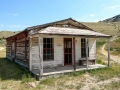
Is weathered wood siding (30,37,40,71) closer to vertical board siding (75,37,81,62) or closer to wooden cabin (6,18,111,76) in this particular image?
wooden cabin (6,18,111,76)

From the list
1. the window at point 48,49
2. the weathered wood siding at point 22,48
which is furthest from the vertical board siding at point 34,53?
the weathered wood siding at point 22,48

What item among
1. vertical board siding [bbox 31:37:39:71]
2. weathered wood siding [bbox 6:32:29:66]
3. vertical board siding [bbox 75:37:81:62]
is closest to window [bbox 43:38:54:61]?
vertical board siding [bbox 31:37:39:71]

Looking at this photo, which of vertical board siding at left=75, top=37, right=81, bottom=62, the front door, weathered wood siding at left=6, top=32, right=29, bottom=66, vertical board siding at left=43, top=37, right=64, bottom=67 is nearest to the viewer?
vertical board siding at left=43, top=37, right=64, bottom=67

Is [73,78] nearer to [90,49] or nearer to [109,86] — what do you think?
[109,86]

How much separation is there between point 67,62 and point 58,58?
1.19 m

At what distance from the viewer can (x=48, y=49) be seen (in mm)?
11523

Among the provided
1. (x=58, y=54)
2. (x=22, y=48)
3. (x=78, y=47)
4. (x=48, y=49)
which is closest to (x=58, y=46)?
(x=58, y=54)

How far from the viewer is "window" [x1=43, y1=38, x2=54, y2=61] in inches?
447

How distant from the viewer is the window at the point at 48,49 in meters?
11.3

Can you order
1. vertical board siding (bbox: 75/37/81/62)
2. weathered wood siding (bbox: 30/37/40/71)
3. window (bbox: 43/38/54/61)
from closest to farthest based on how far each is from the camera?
weathered wood siding (bbox: 30/37/40/71)
window (bbox: 43/38/54/61)
vertical board siding (bbox: 75/37/81/62)

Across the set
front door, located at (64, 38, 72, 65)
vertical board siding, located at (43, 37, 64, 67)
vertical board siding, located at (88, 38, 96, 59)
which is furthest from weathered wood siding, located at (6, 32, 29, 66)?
vertical board siding, located at (88, 38, 96, 59)

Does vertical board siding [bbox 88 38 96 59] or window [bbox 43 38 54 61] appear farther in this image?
vertical board siding [bbox 88 38 96 59]

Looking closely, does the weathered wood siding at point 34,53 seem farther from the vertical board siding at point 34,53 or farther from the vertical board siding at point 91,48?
the vertical board siding at point 91,48

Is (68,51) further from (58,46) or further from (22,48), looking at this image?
(22,48)
